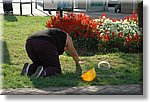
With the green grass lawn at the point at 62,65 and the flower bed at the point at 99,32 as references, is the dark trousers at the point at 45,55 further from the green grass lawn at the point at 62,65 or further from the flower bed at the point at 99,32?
the flower bed at the point at 99,32

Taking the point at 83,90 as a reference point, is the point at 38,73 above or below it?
above

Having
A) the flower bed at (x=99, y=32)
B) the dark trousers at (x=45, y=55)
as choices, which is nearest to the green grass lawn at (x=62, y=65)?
the dark trousers at (x=45, y=55)

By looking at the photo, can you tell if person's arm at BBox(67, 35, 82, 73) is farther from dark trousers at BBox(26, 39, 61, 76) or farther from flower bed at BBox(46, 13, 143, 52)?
flower bed at BBox(46, 13, 143, 52)

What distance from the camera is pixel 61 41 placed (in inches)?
165

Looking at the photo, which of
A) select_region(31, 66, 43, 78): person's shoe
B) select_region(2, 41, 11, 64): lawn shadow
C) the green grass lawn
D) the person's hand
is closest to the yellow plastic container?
the green grass lawn

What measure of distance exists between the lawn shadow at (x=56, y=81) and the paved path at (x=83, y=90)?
0.11 m

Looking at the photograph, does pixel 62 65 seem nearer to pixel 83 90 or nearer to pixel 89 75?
pixel 89 75

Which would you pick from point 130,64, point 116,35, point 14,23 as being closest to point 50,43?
point 130,64

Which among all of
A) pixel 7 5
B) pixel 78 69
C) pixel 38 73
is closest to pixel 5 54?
pixel 7 5

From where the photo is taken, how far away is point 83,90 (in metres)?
3.66

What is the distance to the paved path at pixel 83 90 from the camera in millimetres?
3569

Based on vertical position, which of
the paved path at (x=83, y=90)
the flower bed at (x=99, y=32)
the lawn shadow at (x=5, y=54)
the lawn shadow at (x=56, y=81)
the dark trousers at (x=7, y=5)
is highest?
the dark trousers at (x=7, y=5)

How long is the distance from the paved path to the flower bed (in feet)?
5.71

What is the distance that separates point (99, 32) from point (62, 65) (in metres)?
1.27
